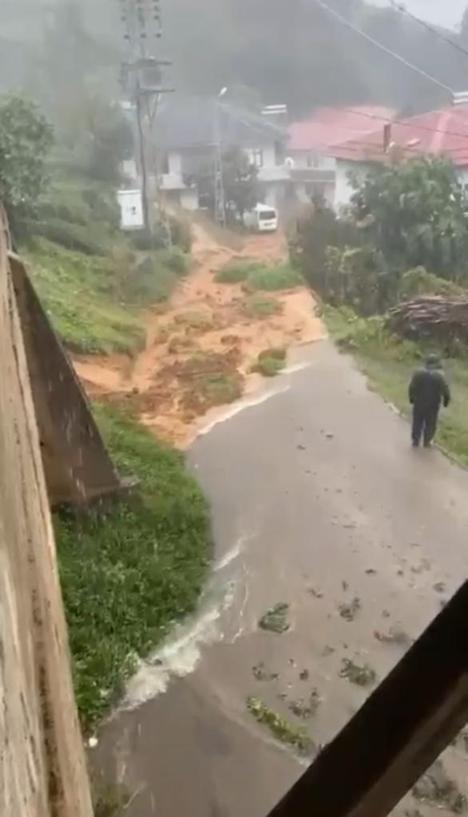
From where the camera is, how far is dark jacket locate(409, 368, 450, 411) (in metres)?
2.09

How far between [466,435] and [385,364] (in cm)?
46

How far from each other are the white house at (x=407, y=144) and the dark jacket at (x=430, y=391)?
2.08 feet

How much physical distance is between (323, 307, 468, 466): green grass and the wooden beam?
1774 mm

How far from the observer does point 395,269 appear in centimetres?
258

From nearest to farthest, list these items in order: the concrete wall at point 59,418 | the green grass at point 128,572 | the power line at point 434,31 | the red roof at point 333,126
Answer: the green grass at point 128,572
the concrete wall at point 59,418
the power line at point 434,31
the red roof at point 333,126

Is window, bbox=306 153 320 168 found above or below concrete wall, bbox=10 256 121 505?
above

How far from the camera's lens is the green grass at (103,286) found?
2.68 metres

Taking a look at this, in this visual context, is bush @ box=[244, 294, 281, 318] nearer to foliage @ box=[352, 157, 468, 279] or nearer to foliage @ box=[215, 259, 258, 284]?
foliage @ box=[215, 259, 258, 284]

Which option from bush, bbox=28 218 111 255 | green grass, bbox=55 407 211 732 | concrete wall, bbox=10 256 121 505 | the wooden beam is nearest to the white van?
bush, bbox=28 218 111 255

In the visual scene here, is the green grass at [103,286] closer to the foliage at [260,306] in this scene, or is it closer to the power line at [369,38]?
the foliage at [260,306]

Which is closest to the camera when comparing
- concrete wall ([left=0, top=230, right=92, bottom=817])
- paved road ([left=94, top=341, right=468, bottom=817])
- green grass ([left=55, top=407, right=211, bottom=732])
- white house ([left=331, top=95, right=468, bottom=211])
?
concrete wall ([left=0, top=230, right=92, bottom=817])

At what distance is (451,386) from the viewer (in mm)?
2193

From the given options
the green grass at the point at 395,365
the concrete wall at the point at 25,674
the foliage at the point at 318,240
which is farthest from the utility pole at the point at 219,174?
the concrete wall at the point at 25,674

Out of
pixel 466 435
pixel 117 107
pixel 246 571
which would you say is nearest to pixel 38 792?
pixel 246 571
